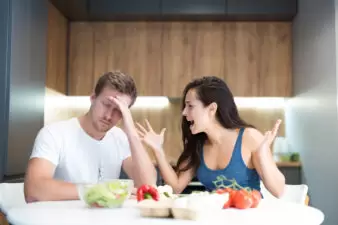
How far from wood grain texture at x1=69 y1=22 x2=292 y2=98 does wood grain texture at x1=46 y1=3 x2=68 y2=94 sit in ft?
0.53

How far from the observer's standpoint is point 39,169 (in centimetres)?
193

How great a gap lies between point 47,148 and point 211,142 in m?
0.82

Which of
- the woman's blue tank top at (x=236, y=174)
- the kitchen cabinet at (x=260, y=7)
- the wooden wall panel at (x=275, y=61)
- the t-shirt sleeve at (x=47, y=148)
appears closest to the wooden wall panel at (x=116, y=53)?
the kitchen cabinet at (x=260, y=7)

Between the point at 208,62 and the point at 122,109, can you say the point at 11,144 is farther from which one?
the point at 208,62

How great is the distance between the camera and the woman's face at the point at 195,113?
2262 mm

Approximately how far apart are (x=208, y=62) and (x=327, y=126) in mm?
1524

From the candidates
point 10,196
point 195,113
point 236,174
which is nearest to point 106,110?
point 195,113

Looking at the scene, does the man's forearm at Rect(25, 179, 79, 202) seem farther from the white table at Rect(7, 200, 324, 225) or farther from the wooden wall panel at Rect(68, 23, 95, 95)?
the wooden wall panel at Rect(68, 23, 95, 95)

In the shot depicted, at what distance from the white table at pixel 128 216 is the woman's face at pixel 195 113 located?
0.77 metres

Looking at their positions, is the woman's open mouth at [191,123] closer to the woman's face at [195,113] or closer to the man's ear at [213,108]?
the woman's face at [195,113]

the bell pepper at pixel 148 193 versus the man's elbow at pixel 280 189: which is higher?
the bell pepper at pixel 148 193

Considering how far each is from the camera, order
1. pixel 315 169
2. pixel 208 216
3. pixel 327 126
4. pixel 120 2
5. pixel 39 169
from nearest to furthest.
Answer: pixel 208 216 < pixel 39 169 < pixel 327 126 < pixel 315 169 < pixel 120 2

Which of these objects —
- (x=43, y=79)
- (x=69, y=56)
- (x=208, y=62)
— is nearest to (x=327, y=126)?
(x=208, y=62)

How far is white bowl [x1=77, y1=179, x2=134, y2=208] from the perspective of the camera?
4.83 feet
